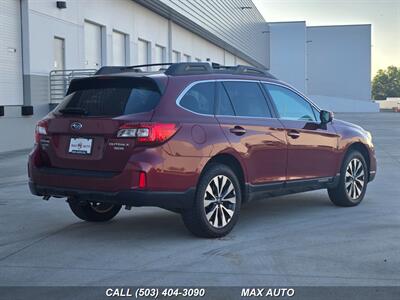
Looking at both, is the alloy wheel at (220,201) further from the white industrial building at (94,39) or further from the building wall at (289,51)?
the building wall at (289,51)

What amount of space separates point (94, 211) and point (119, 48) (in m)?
17.5

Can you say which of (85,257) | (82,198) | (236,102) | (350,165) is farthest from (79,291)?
(350,165)

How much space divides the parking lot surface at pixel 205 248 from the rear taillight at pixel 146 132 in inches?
42.8

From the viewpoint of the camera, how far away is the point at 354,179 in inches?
332

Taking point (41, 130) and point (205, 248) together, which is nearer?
point (205, 248)

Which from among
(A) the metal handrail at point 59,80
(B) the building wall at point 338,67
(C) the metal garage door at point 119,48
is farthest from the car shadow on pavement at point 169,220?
(B) the building wall at point 338,67

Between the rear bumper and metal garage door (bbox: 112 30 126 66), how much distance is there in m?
17.7

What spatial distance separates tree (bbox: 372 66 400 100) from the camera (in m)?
155

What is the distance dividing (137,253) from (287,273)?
149 centimetres

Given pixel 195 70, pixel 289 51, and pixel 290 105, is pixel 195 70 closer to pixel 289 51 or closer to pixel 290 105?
pixel 290 105

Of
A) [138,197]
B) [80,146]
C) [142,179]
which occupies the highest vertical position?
[80,146]

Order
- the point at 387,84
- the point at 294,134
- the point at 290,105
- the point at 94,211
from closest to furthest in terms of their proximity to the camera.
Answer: the point at 94,211 → the point at 294,134 → the point at 290,105 → the point at 387,84

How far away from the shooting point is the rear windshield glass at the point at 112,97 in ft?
19.8

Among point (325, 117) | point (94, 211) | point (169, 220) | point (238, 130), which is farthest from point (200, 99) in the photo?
point (325, 117)
